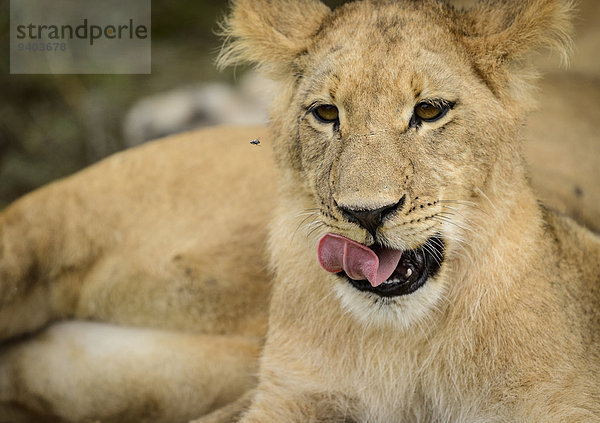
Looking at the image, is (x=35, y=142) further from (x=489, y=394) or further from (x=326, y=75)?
(x=489, y=394)

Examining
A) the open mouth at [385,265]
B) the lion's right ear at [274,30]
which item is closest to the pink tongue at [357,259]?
the open mouth at [385,265]

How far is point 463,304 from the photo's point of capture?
8.52 ft

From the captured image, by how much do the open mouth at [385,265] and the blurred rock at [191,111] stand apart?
3.27m

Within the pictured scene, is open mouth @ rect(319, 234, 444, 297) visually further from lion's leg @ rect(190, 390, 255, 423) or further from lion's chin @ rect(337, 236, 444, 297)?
lion's leg @ rect(190, 390, 255, 423)

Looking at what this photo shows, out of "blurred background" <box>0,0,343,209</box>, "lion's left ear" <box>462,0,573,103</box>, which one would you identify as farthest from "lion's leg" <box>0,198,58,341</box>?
"lion's left ear" <box>462,0,573,103</box>

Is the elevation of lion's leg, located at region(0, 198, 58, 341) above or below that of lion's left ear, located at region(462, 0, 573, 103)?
below

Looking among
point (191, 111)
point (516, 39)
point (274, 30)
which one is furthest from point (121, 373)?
point (191, 111)

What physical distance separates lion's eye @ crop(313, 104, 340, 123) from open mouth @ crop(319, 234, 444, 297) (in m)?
0.41

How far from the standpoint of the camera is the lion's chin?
2.35 metres

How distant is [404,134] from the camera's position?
7.89 ft

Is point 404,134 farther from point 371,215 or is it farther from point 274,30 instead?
point 274,30

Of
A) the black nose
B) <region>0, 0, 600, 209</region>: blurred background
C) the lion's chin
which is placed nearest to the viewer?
the black nose

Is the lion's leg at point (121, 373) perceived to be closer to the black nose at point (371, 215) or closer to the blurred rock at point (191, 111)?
the black nose at point (371, 215)

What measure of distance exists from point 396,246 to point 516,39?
2.65 ft
